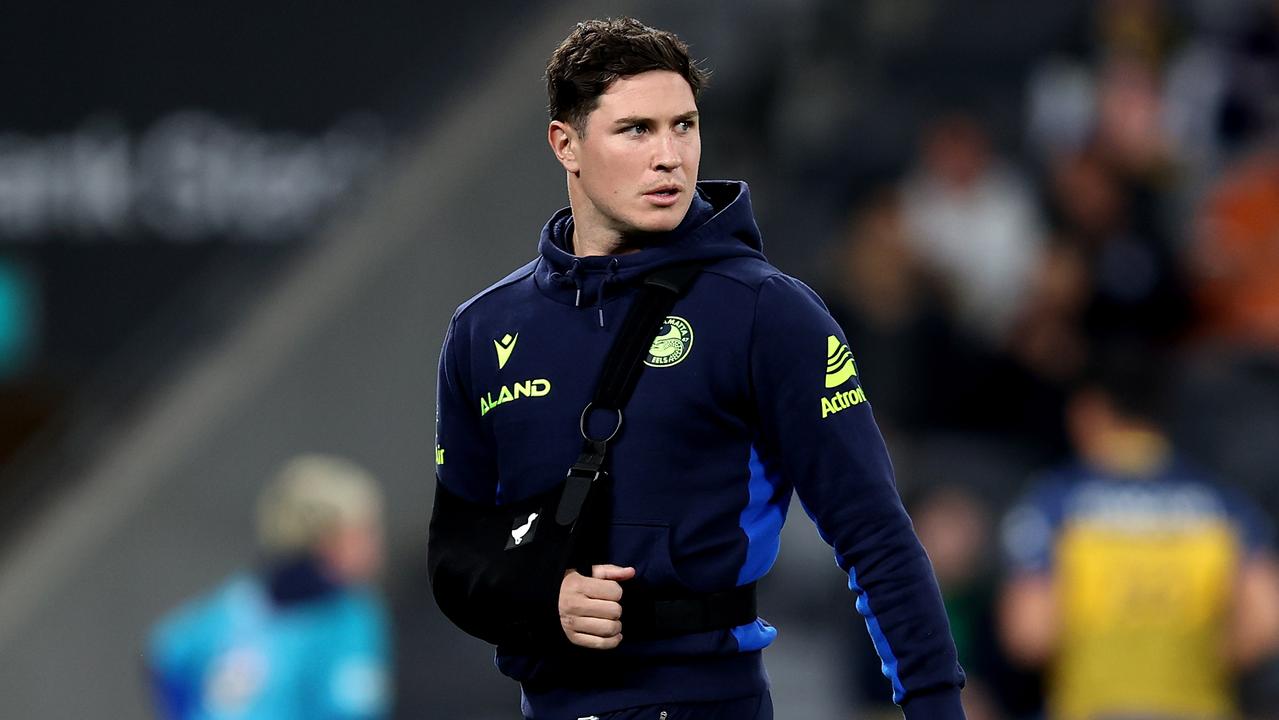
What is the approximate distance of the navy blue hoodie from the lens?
3314 millimetres

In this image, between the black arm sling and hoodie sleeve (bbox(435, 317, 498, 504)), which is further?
hoodie sleeve (bbox(435, 317, 498, 504))

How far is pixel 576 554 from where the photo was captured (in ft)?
11.0

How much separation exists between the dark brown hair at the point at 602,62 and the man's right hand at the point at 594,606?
2.53 feet

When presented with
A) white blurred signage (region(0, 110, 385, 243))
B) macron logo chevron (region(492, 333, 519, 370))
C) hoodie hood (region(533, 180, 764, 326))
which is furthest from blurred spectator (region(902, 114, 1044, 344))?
macron logo chevron (region(492, 333, 519, 370))

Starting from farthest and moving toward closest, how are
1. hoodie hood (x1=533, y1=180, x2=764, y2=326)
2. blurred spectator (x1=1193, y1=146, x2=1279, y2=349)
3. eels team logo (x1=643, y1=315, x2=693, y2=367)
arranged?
blurred spectator (x1=1193, y1=146, x2=1279, y2=349) → hoodie hood (x1=533, y1=180, x2=764, y2=326) → eels team logo (x1=643, y1=315, x2=693, y2=367)

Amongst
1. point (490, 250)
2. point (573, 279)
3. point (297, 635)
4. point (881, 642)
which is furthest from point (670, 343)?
point (490, 250)

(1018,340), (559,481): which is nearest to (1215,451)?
(1018,340)

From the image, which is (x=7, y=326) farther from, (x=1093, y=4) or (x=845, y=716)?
(x=1093, y=4)

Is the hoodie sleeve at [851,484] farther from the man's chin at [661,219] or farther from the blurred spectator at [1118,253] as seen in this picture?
the blurred spectator at [1118,253]

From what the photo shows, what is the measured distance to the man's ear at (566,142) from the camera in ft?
11.7

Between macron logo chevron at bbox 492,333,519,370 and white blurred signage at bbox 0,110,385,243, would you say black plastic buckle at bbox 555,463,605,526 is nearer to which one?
macron logo chevron at bbox 492,333,519,370

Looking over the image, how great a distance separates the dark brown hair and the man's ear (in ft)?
0.05

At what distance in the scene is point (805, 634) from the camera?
384 inches

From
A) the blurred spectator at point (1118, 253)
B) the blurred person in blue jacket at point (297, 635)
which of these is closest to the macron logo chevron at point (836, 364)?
the blurred person in blue jacket at point (297, 635)
